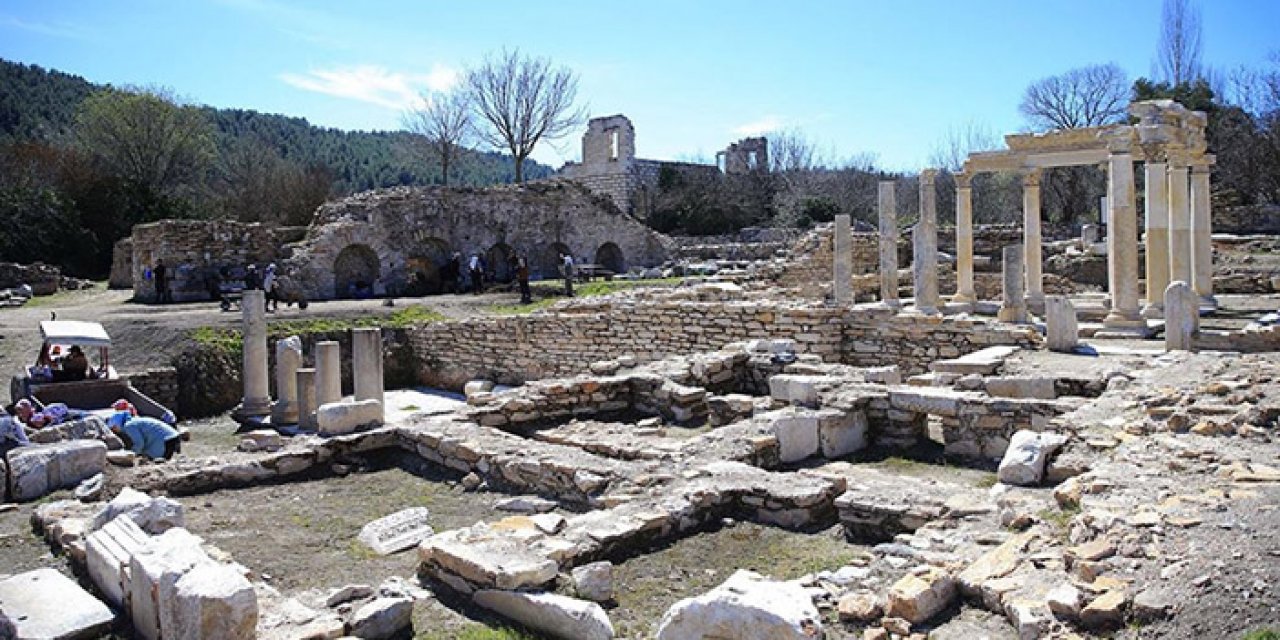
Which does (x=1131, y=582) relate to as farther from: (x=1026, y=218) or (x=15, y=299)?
(x=15, y=299)

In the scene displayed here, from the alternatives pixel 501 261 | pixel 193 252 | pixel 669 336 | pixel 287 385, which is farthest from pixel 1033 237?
pixel 193 252

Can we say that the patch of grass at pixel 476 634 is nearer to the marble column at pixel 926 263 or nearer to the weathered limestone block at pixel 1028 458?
the weathered limestone block at pixel 1028 458

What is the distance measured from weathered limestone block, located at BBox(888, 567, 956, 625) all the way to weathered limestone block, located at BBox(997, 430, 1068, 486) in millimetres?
2586

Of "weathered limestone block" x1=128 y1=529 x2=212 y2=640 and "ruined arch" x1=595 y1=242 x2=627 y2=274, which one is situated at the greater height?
"ruined arch" x1=595 y1=242 x2=627 y2=274

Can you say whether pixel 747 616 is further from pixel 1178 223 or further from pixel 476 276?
pixel 476 276

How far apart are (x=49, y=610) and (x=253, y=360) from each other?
39.5 ft

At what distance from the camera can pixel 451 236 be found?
3344 centimetres

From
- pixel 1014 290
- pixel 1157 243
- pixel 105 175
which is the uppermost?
pixel 105 175

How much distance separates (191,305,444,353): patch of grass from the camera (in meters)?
20.1

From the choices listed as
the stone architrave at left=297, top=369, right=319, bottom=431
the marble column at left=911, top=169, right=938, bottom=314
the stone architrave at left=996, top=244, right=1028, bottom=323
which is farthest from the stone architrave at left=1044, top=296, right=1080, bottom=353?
the stone architrave at left=297, top=369, right=319, bottom=431

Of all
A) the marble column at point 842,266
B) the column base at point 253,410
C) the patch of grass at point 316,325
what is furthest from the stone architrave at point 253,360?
the marble column at point 842,266

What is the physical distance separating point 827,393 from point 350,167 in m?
79.5

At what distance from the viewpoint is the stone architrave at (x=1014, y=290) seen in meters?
17.4

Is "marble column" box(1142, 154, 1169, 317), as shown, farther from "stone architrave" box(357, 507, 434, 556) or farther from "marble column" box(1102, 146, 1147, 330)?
"stone architrave" box(357, 507, 434, 556)
